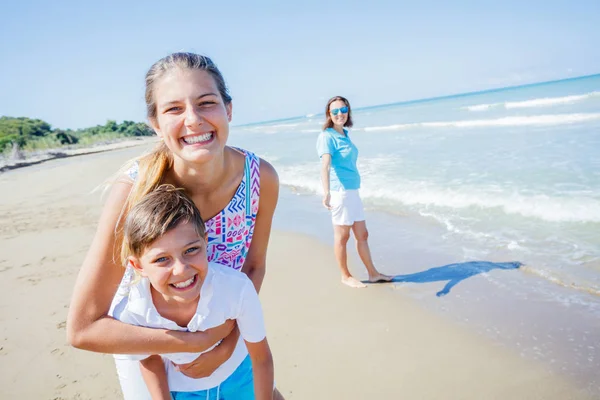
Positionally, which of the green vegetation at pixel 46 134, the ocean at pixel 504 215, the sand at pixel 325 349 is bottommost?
the sand at pixel 325 349

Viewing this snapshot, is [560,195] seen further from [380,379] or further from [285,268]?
[380,379]

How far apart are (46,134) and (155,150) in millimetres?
66202

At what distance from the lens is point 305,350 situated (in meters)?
3.53

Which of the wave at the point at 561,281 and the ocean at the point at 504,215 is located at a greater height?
the ocean at the point at 504,215

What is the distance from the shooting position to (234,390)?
1.81 meters

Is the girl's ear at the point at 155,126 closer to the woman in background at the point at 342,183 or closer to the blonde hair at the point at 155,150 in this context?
the blonde hair at the point at 155,150

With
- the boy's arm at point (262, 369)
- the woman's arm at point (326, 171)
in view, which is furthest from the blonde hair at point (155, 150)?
the woman's arm at point (326, 171)

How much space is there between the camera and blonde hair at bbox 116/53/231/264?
1656mm

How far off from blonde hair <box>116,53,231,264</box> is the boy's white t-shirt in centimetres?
28

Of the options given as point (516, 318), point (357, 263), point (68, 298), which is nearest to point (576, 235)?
point (516, 318)

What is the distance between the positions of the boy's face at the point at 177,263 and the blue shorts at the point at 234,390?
41cm

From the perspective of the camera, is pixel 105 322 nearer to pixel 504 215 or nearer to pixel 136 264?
pixel 136 264

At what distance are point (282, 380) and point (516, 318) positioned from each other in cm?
214

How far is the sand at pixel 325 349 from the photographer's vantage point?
2947 millimetres
